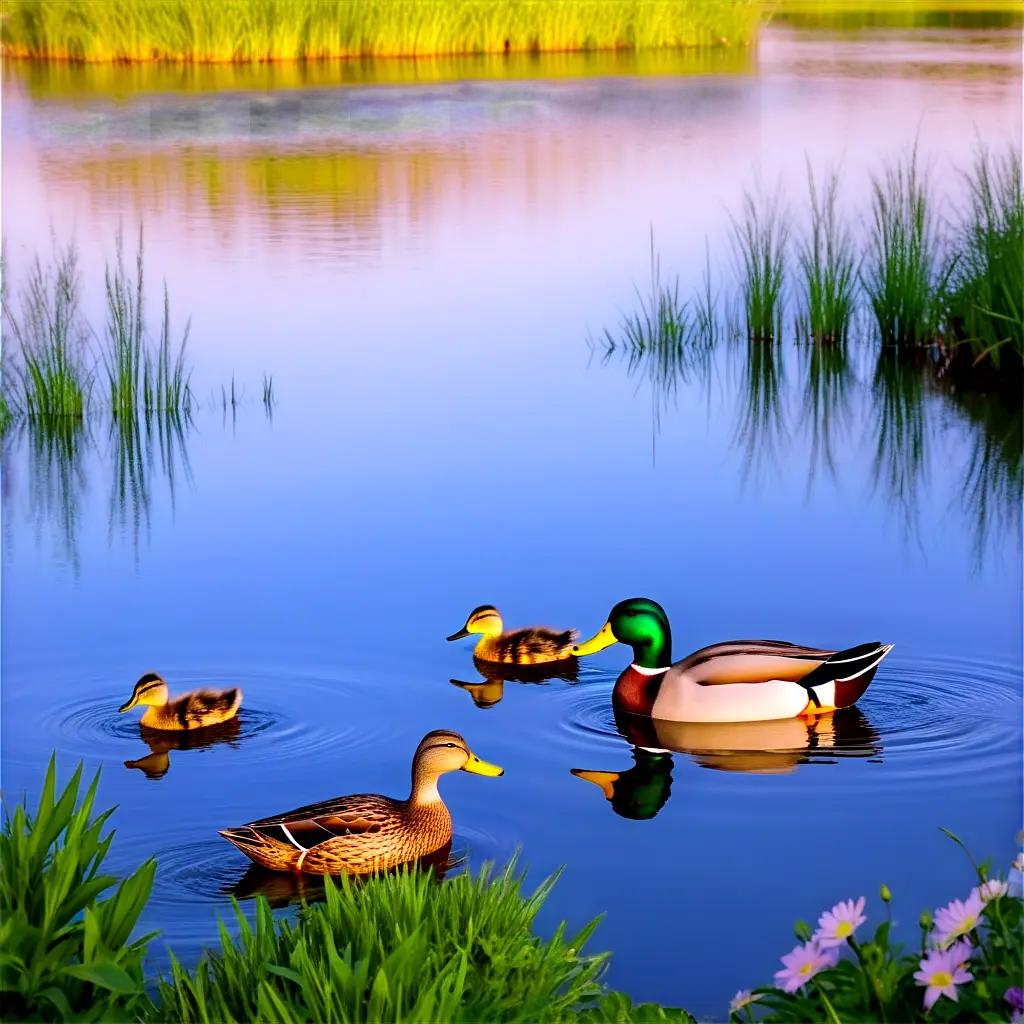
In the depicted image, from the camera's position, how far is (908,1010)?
157 inches

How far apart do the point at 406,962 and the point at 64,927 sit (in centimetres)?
77

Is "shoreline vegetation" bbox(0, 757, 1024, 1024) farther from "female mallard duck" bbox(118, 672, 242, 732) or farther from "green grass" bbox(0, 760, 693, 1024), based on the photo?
"female mallard duck" bbox(118, 672, 242, 732)

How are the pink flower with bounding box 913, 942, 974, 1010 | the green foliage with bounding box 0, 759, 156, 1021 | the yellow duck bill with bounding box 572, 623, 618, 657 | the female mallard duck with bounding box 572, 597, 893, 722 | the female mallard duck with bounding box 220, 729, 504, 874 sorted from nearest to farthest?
the pink flower with bounding box 913, 942, 974, 1010, the green foliage with bounding box 0, 759, 156, 1021, the female mallard duck with bounding box 220, 729, 504, 874, the female mallard duck with bounding box 572, 597, 893, 722, the yellow duck bill with bounding box 572, 623, 618, 657

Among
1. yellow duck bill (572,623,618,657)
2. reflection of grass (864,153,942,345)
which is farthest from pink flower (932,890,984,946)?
reflection of grass (864,153,942,345)

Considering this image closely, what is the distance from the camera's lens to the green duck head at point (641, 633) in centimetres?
831

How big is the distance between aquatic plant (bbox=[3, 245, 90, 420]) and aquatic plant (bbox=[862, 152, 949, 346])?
588cm

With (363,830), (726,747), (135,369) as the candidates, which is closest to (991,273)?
(135,369)

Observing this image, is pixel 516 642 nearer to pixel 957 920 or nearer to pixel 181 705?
pixel 181 705

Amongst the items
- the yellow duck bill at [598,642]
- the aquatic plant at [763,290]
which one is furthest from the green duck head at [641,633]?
the aquatic plant at [763,290]

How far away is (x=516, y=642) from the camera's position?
8.73 m

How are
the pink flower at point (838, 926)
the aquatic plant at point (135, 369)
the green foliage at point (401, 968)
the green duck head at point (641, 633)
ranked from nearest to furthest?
the pink flower at point (838, 926) → the green foliage at point (401, 968) → the green duck head at point (641, 633) → the aquatic plant at point (135, 369)

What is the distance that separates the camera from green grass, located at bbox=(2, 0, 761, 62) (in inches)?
1019

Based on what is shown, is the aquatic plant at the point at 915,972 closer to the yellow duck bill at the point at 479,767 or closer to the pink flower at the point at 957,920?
the pink flower at the point at 957,920

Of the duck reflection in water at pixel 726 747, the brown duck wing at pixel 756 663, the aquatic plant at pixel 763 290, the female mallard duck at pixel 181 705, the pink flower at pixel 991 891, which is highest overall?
the pink flower at pixel 991 891
